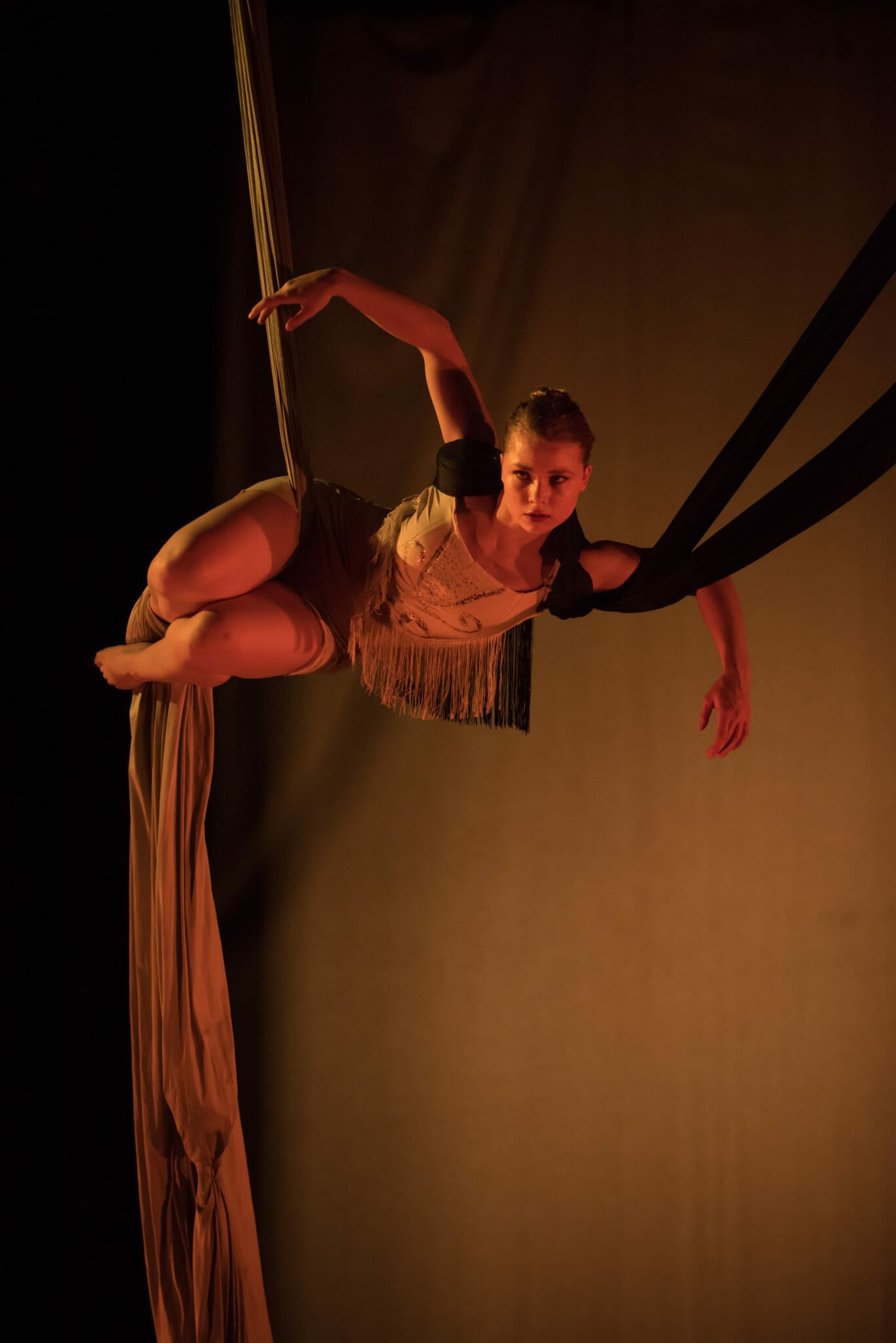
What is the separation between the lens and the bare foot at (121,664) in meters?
1.66

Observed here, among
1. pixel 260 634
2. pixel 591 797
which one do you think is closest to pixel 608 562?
pixel 260 634

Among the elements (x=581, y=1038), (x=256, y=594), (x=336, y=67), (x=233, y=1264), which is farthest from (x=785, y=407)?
(x=336, y=67)

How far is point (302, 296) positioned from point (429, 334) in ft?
0.65

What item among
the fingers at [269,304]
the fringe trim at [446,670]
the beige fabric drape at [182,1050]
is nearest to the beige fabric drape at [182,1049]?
the beige fabric drape at [182,1050]

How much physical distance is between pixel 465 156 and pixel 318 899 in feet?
5.67

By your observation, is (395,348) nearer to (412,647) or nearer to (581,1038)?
(412,647)

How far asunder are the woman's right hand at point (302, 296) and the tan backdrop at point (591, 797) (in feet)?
4.07

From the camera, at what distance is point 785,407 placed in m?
1.33

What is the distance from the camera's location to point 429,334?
151 cm

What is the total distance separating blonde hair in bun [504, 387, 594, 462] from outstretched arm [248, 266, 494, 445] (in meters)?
0.09

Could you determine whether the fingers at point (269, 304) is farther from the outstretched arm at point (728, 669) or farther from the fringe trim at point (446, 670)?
the outstretched arm at point (728, 669)

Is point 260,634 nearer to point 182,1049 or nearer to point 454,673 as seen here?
point 454,673

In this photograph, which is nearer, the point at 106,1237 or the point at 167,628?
the point at 167,628

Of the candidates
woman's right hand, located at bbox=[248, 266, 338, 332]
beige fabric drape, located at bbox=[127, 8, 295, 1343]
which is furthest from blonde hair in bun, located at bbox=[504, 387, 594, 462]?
beige fabric drape, located at bbox=[127, 8, 295, 1343]
